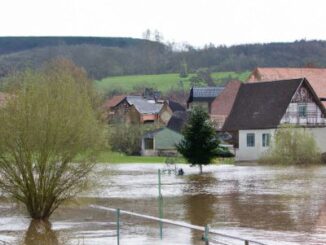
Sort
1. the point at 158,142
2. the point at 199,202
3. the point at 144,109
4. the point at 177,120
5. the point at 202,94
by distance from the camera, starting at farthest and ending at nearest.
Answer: the point at 202,94 < the point at 144,109 < the point at 177,120 < the point at 158,142 < the point at 199,202

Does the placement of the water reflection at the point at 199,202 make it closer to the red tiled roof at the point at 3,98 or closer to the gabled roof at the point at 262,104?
the red tiled roof at the point at 3,98

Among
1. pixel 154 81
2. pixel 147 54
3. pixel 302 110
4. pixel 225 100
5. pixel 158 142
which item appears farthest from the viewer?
pixel 147 54

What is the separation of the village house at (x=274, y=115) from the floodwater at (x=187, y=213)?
24217 millimetres

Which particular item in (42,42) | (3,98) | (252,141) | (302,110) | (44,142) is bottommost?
(44,142)

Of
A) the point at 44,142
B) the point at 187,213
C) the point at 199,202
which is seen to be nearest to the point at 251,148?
the point at 199,202

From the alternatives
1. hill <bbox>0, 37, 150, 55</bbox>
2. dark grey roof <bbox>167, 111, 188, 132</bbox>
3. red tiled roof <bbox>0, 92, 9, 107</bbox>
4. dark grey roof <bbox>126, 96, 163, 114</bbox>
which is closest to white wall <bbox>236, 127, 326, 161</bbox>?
dark grey roof <bbox>167, 111, 188, 132</bbox>

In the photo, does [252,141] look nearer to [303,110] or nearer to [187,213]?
[303,110]

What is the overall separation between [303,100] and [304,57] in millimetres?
63328

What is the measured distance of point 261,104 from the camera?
61.3 meters

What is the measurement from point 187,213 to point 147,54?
130m

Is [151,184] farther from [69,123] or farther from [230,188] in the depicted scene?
[69,123]

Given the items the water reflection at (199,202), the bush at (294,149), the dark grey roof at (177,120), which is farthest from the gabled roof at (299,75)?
the water reflection at (199,202)

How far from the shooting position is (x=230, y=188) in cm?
3147

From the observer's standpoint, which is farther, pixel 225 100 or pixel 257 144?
pixel 225 100
